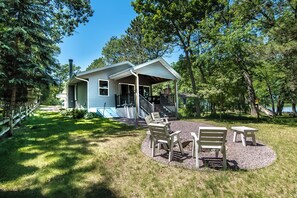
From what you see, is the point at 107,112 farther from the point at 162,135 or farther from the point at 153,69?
the point at 162,135

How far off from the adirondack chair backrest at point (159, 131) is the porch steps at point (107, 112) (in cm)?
939

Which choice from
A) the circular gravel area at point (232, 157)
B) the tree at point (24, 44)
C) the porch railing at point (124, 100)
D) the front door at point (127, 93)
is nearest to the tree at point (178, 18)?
the front door at point (127, 93)

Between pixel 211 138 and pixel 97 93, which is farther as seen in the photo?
pixel 97 93

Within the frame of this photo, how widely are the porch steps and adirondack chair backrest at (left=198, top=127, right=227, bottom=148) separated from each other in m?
10.6

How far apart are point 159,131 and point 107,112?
983cm

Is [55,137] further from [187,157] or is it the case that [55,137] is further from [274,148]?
[274,148]

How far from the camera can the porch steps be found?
14031mm

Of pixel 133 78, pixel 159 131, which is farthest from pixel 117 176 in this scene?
pixel 133 78

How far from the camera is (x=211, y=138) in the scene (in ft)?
14.7

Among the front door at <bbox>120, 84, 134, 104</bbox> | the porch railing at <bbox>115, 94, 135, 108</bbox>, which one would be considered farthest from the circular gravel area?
the front door at <bbox>120, 84, 134, 104</bbox>

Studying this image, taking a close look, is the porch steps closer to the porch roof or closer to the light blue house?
the light blue house

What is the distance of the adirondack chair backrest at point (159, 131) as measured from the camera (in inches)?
194

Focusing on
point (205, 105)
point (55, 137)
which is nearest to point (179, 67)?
point (205, 105)

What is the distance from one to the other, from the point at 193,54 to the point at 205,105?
24.0ft
